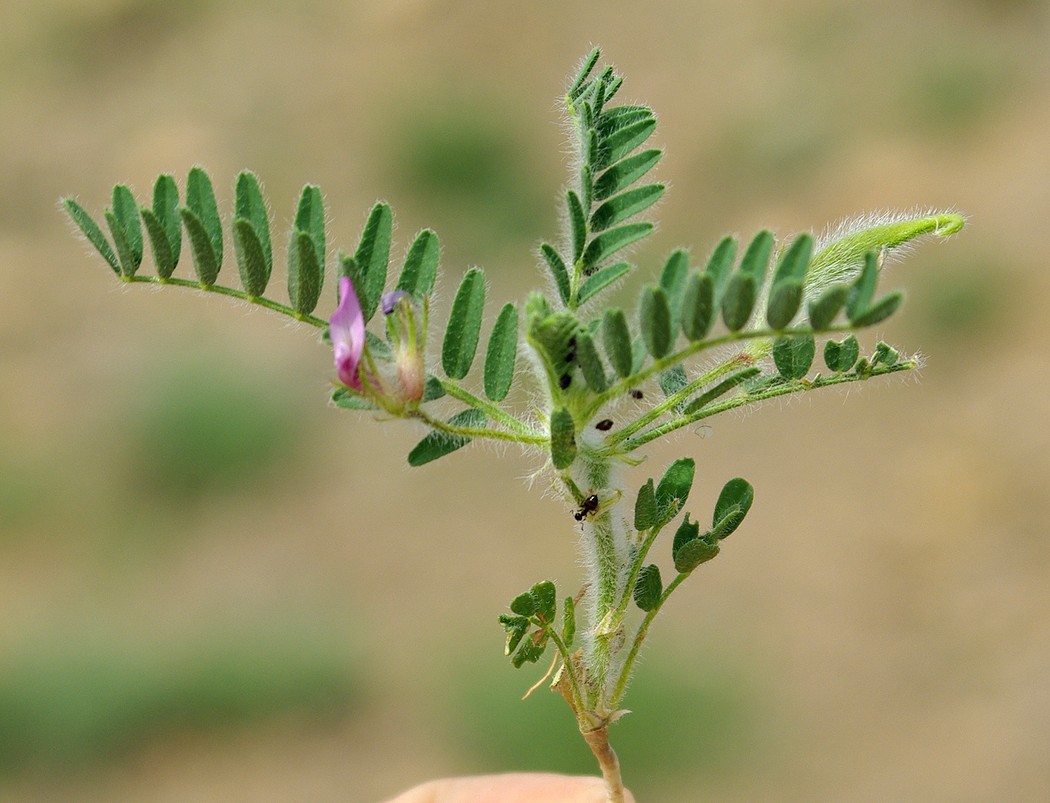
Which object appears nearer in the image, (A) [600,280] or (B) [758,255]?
(B) [758,255]

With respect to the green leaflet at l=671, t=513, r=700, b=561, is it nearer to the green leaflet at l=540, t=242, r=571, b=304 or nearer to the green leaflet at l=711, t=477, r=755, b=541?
the green leaflet at l=711, t=477, r=755, b=541

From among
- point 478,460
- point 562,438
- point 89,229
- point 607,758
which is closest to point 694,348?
point 562,438

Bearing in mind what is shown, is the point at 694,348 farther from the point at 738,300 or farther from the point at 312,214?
the point at 312,214

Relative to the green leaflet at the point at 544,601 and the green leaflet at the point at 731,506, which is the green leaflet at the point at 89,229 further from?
the green leaflet at the point at 731,506

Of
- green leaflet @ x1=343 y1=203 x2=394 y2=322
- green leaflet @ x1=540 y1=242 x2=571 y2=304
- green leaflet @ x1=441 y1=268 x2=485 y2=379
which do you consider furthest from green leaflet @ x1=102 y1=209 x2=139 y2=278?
green leaflet @ x1=540 y1=242 x2=571 y2=304

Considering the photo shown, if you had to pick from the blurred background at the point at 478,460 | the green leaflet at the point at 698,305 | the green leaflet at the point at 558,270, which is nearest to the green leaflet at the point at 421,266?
the green leaflet at the point at 558,270

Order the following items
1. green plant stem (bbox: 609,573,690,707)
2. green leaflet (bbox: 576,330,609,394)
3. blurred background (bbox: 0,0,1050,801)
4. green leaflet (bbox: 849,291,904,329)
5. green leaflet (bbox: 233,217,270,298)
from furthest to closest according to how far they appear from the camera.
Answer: blurred background (bbox: 0,0,1050,801) < green plant stem (bbox: 609,573,690,707) < green leaflet (bbox: 233,217,270,298) < green leaflet (bbox: 576,330,609,394) < green leaflet (bbox: 849,291,904,329)

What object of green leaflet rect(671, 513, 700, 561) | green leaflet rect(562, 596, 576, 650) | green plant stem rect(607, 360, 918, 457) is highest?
green plant stem rect(607, 360, 918, 457)
